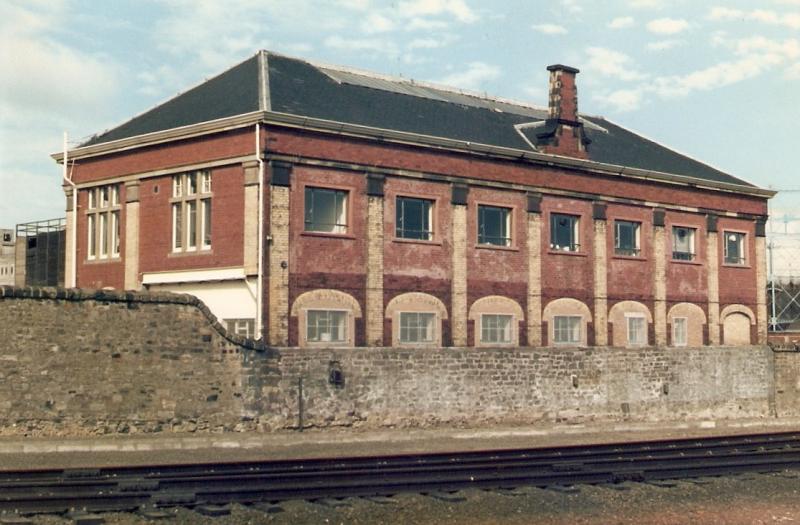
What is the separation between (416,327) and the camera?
104 ft

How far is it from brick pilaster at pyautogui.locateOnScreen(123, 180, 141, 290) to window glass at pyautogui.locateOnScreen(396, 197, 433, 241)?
7.76 meters

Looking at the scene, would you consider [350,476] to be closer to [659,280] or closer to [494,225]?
[494,225]

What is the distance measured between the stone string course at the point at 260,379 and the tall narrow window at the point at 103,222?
28.5ft

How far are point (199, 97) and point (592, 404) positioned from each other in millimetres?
15631

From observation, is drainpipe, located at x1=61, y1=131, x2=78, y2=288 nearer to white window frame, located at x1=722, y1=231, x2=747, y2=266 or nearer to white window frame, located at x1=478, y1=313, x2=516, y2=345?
white window frame, located at x1=478, y1=313, x2=516, y2=345

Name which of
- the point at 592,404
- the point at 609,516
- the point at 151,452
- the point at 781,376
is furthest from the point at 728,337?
the point at 609,516

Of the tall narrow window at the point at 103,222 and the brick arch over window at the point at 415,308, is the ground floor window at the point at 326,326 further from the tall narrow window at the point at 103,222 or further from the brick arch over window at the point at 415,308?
the tall narrow window at the point at 103,222

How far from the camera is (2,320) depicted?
74.6ft

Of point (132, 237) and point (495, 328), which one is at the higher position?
point (132, 237)

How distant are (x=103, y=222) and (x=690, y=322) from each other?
2071 centimetres

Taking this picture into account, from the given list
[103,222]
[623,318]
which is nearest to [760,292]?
[623,318]

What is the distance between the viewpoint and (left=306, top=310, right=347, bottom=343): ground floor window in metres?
29.4

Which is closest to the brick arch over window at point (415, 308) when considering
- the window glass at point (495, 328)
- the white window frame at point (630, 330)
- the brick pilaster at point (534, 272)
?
the window glass at point (495, 328)

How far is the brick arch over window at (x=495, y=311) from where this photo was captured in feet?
108
